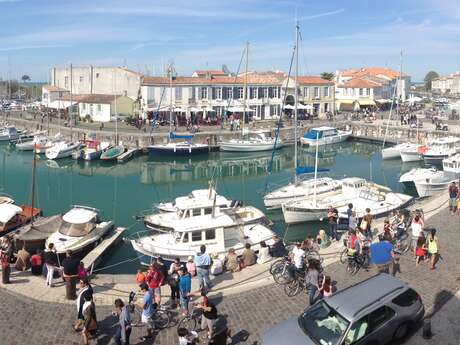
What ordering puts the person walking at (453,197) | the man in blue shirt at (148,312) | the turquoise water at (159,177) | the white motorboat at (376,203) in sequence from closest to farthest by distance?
1. the man in blue shirt at (148,312)
2. the person walking at (453,197)
3. the white motorboat at (376,203)
4. the turquoise water at (159,177)

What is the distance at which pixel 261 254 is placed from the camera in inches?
715

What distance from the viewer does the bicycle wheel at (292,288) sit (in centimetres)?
1426

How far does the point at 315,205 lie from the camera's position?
92.7 ft

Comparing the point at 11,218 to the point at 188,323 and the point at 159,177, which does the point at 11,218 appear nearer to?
the point at 188,323

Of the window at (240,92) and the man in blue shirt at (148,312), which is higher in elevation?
the window at (240,92)

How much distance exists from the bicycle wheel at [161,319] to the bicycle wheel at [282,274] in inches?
155

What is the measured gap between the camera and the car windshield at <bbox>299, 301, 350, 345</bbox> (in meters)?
9.81

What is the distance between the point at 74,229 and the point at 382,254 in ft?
47.4

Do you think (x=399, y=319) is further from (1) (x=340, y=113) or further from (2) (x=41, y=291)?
(1) (x=340, y=113)

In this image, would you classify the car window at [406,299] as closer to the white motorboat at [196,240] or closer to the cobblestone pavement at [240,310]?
the cobblestone pavement at [240,310]

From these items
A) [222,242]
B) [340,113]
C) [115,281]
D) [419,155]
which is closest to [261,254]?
[222,242]

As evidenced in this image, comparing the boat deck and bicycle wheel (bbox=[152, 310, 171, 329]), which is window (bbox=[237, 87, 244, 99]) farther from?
bicycle wheel (bbox=[152, 310, 171, 329])

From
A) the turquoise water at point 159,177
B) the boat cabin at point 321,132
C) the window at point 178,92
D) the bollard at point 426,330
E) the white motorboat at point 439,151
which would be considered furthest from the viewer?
the window at point 178,92

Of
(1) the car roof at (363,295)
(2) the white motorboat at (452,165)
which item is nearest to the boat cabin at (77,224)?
(1) the car roof at (363,295)
